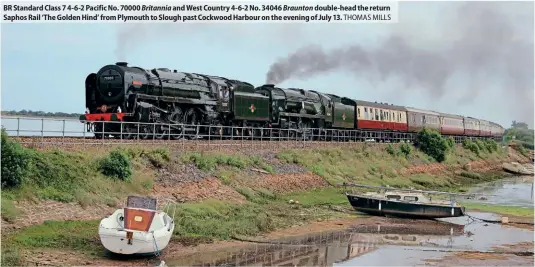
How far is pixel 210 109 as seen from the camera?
3169 centimetres

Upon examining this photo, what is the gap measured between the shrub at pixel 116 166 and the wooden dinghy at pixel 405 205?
10.4 m

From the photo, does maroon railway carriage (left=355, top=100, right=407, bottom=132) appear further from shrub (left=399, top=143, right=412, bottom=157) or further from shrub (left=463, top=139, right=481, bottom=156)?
shrub (left=463, top=139, right=481, bottom=156)

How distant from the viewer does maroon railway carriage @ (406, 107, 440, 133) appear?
58.5 meters

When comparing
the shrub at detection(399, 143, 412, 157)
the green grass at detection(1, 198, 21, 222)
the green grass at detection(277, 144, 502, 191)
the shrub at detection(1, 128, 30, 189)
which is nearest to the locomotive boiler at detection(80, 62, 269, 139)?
the green grass at detection(277, 144, 502, 191)

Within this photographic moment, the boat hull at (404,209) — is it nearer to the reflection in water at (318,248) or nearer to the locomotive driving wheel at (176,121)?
the reflection in water at (318,248)

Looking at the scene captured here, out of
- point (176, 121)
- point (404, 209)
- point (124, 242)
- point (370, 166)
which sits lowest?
point (404, 209)

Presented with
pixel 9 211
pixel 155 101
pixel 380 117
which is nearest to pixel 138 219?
pixel 9 211

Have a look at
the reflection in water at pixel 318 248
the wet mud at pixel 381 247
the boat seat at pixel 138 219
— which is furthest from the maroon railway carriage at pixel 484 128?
the boat seat at pixel 138 219

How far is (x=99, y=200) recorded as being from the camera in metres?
18.4

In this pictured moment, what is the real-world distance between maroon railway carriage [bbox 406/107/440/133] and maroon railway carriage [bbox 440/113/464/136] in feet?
4.30

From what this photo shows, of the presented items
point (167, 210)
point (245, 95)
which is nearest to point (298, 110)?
point (245, 95)

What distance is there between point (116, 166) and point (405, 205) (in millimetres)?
12389

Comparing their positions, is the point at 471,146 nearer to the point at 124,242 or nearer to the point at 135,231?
the point at 135,231

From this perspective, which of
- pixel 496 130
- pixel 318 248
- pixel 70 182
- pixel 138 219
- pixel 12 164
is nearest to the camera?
pixel 138 219
